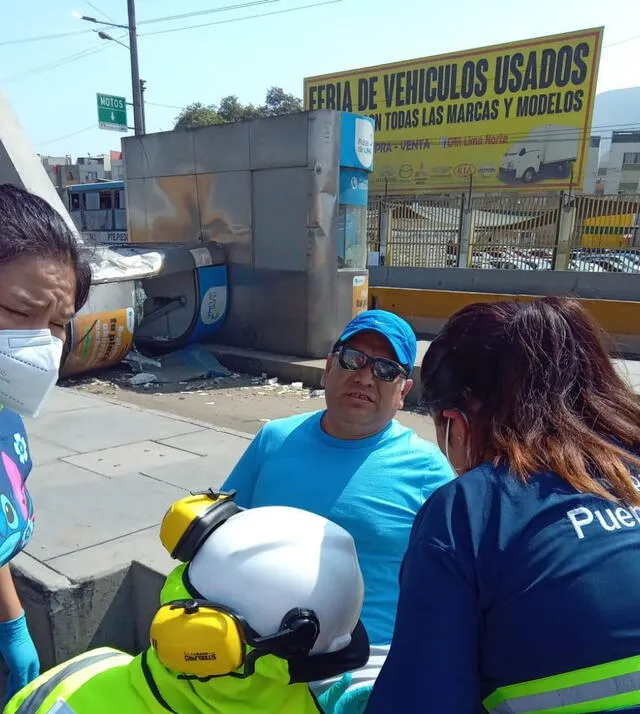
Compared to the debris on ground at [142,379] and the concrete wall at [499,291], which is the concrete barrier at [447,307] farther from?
the debris on ground at [142,379]

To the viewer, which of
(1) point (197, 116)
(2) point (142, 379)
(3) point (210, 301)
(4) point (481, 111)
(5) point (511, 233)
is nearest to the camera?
(2) point (142, 379)

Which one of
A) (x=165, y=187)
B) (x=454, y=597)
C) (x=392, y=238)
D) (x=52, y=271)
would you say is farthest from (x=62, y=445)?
(x=392, y=238)

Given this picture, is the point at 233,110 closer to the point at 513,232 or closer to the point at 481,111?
the point at 481,111

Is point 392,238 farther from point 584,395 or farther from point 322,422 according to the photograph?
point 584,395

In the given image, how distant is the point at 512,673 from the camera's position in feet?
3.37

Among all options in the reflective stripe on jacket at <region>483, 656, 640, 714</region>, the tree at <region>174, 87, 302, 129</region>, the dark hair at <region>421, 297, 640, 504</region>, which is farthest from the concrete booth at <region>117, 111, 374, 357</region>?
the tree at <region>174, 87, 302, 129</region>

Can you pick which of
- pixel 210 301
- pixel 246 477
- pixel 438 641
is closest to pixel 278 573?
pixel 438 641

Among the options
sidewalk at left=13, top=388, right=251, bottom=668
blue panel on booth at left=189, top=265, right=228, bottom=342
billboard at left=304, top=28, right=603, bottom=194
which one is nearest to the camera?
sidewalk at left=13, top=388, right=251, bottom=668

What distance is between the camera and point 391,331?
2275 millimetres

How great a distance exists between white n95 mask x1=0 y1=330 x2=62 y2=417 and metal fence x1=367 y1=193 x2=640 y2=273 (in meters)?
12.7

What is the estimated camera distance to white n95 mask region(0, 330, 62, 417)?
64.3 inches

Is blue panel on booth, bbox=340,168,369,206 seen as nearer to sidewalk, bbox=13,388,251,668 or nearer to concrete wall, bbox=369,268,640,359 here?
concrete wall, bbox=369,268,640,359

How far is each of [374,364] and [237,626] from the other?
1.31 m

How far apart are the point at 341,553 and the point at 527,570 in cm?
38
